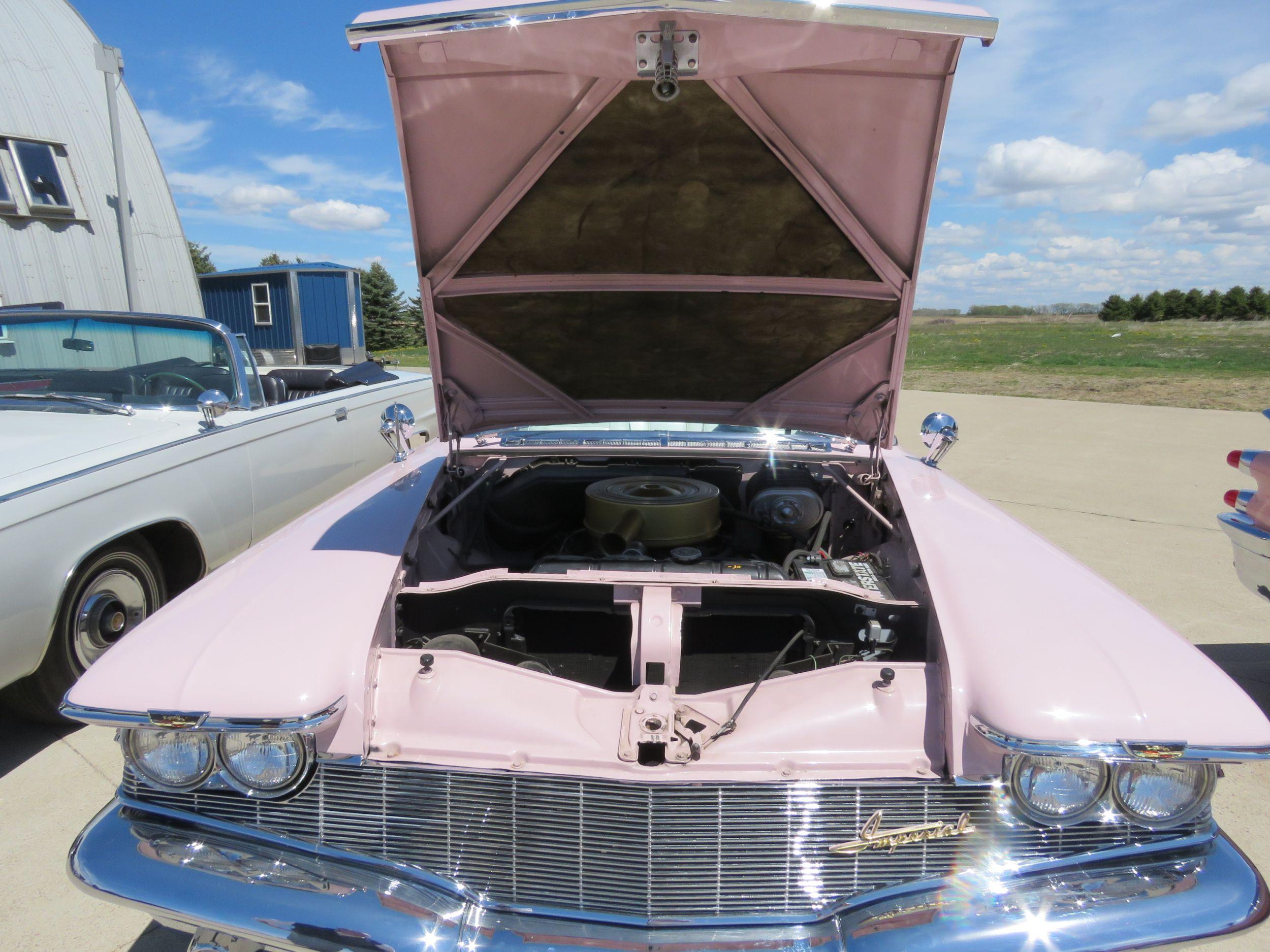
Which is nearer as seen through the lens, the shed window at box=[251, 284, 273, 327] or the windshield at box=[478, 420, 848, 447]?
the windshield at box=[478, 420, 848, 447]

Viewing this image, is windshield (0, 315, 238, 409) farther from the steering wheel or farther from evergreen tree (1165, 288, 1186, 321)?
evergreen tree (1165, 288, 1186, 321)

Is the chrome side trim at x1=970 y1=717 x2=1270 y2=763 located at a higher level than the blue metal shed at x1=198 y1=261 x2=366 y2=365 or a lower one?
lower

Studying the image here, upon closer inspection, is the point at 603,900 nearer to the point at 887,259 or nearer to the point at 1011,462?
the point at 887,259

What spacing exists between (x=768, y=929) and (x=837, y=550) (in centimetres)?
166

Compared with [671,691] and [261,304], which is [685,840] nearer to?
[671,691]

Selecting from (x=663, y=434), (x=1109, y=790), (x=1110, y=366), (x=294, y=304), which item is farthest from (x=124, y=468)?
(x=1110, y=366)

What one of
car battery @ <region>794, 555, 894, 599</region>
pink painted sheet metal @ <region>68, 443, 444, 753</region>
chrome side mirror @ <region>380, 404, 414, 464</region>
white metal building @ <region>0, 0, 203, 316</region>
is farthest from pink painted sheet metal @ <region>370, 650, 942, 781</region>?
white metal building @ <region>0, 0, 203, 316</region>

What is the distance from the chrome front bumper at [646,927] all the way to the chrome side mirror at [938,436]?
1667 millimetres

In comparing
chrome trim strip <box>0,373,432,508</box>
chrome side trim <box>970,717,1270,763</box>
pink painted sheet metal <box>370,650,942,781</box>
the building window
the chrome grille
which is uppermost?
the building window

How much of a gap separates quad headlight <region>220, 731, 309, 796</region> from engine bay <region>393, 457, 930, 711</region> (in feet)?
1.03

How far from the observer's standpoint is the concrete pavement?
2.07 m

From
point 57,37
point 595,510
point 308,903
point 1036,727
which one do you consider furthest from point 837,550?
point 57,37

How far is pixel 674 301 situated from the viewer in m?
2.65

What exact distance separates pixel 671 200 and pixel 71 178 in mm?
10231
